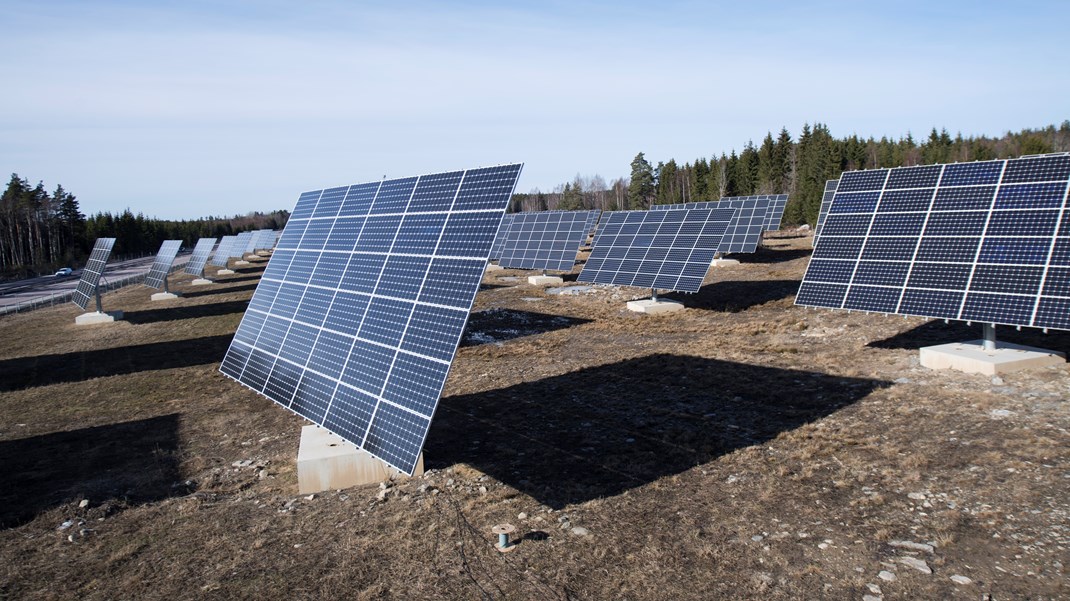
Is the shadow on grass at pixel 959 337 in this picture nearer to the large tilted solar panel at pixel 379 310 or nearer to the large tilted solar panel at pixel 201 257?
the large tilted solar panel at pixel 379 310

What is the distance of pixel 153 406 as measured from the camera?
1447 centimetres

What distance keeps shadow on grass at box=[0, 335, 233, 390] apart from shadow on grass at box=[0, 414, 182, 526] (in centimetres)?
629

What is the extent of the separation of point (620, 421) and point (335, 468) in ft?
16.3

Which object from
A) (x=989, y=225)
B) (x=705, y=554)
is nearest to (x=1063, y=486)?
(x=705, y=554)

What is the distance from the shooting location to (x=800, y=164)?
82.8 m

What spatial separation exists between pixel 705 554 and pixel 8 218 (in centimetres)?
9373

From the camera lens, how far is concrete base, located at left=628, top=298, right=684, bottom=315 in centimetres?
2312

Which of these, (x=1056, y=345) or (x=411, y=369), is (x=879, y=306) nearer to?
(x=1056, y=345)

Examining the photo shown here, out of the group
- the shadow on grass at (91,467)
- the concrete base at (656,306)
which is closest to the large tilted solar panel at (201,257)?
the concrete base at (656,306)

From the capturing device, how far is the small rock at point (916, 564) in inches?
248

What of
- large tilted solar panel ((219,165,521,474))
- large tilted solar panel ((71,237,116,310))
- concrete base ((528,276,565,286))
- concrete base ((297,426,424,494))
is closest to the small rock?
large tilted solar panel ((219,165,521,474))

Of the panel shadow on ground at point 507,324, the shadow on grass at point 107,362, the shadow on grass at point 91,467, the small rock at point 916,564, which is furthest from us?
the panel shadow on ground at point 507,324

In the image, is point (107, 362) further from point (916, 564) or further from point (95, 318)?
point (916, 564)

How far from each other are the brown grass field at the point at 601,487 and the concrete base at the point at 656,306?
20.7ft
